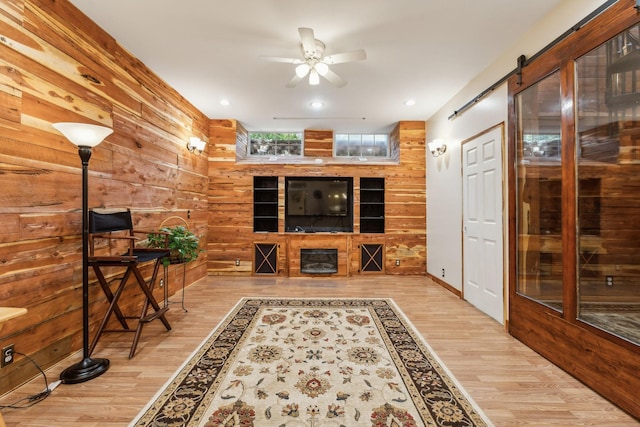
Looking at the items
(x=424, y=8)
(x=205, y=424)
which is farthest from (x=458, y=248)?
(x=205, y=424)

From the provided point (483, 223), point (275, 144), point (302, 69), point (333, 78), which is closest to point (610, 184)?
point (483, 223)

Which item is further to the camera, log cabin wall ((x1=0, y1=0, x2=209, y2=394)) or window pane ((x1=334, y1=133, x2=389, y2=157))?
window pane ((x1=334, y1=133, x2=389, y2=157))

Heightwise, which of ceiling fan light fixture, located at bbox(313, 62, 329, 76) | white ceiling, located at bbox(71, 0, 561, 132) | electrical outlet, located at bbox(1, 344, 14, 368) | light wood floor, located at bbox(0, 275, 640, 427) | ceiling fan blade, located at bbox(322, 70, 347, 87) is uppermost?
white ceiling, located at bbox(71, 0, 561, 132)

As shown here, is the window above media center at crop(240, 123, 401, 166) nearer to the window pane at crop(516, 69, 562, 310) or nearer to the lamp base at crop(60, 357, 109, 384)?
the window pane at crop(516, 69, 562, 310)

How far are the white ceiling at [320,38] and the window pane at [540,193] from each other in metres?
0.74

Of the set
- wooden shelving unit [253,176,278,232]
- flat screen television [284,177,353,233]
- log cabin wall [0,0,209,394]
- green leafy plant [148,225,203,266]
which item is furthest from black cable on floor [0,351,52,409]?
flat screen television [284,177,353,233]

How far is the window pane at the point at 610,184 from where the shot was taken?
5.87 ft

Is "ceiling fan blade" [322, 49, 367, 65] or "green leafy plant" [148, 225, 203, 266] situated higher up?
"ceiling fan blade" [322, 49, 367, 65]

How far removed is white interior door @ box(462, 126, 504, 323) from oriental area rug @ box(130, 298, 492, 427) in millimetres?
1095

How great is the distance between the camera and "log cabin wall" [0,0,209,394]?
1814 millimetres

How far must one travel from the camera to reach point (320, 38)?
2.67 metres

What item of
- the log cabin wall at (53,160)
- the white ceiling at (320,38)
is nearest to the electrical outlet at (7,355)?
the log cabin wall at (53,160)

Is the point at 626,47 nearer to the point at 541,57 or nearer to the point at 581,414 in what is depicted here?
the point at 541,57

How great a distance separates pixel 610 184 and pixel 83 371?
397cm
